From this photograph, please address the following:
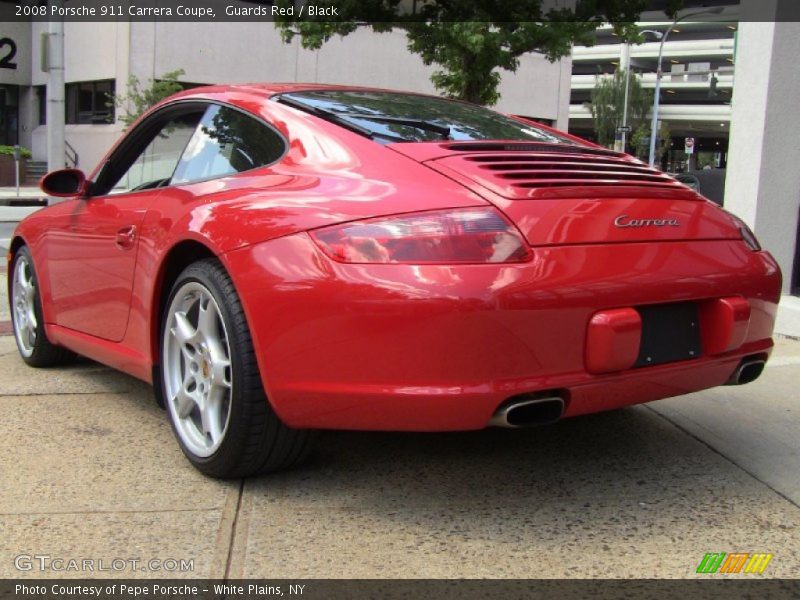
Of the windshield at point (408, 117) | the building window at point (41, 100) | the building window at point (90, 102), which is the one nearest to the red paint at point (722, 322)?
the windshield at point (408, 117)

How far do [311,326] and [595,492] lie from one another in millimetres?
1134

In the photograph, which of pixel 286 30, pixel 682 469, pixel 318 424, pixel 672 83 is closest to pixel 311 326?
pixel 318 424

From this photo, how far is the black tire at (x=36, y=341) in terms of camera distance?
4246 millimetres

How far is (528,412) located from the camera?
241 cm

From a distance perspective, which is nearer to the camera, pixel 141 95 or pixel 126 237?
pixel 126 237

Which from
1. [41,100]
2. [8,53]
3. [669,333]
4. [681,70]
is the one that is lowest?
[669,333]

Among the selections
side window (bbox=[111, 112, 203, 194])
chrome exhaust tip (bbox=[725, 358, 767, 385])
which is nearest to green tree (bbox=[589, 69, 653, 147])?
side window (bbox=[111, 112, 203, 194])

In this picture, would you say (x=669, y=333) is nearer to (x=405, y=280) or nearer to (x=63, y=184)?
Answer: (x=405, y=280)

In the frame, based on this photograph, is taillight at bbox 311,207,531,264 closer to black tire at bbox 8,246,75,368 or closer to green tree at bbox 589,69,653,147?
black tire at bbox 8,246,75,368

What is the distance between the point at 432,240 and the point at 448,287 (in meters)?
0.15

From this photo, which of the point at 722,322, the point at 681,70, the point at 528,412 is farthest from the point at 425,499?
the point at 681,70

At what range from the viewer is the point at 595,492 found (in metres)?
2.82

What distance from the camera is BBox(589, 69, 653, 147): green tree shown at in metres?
62.9

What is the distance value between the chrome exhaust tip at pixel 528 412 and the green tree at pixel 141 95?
2131cm
